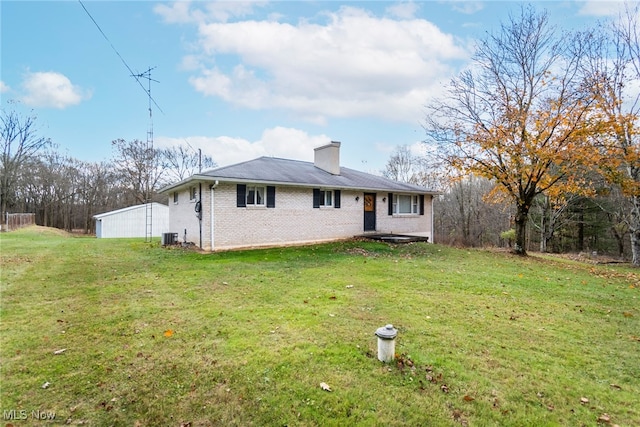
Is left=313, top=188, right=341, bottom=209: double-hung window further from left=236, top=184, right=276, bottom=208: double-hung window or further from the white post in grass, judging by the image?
the white post in grass

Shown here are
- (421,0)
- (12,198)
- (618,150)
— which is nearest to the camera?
(421,0)

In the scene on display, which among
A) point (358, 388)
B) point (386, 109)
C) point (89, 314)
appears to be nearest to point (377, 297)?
point (358, 388)

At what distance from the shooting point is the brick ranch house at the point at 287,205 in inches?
482

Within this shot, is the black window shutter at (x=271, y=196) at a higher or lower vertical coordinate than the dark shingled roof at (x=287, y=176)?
lower

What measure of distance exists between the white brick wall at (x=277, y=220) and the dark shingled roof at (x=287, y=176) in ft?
1.47

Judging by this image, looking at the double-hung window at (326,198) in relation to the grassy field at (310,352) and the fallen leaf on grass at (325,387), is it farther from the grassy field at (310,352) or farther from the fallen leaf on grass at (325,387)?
the fallen leaf on grass at (325,387)

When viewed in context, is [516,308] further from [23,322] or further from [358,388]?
[23,322]

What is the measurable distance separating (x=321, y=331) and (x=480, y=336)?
6.56 ft

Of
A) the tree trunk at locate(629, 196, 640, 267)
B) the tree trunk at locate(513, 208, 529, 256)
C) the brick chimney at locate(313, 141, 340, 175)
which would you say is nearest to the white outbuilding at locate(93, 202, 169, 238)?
the brick chimney at locate(313, 141, 340, 175)

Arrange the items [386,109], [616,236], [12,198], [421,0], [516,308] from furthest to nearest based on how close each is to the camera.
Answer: [12,198], [616,236], [386,109], [421,0], [516,308]

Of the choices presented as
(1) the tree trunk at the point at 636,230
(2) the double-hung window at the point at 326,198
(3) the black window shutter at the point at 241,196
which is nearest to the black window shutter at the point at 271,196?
(3) the black window shutter at the point at 241,196

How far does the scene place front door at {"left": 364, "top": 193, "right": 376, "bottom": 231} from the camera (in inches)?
655

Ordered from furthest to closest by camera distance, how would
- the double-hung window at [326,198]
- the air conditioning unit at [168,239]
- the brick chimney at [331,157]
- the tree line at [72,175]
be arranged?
1. the tree line at [72,175]
2. the brick chimney at [331,157]
3. the double-hung window at [326,198]
4. the air conditioning unit at [168,239]

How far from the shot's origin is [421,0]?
1130 centimetres
